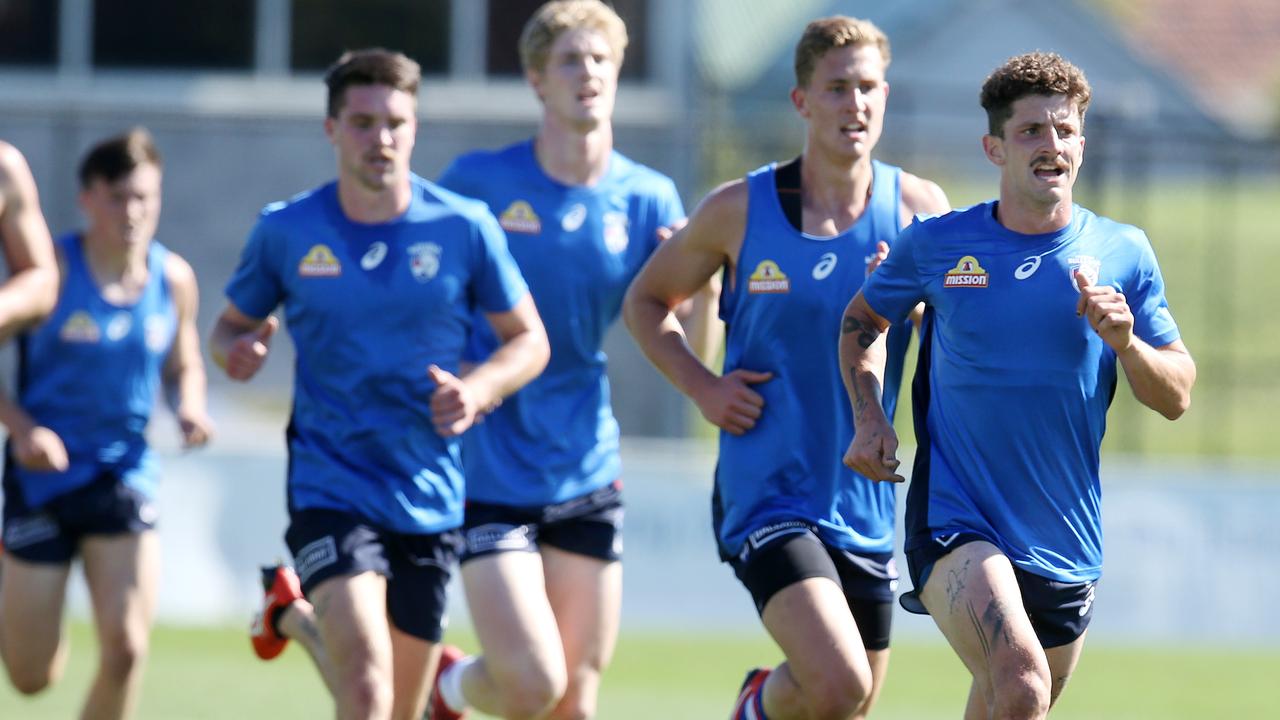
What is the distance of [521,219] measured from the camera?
7.55 meters

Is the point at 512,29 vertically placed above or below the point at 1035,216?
below

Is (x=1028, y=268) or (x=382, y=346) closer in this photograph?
(x=1028, y=268)

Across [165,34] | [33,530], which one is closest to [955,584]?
[33,530]

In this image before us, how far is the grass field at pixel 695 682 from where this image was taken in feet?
33.0

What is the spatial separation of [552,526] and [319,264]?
56.2 inches

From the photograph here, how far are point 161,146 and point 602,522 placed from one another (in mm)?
11906

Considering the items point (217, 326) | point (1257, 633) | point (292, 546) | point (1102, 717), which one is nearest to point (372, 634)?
point (292, 546)

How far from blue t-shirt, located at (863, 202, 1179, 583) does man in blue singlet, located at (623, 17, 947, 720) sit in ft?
2.27

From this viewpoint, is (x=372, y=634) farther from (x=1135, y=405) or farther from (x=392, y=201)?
(x=1135, y=405)

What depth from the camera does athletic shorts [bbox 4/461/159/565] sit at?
815cm

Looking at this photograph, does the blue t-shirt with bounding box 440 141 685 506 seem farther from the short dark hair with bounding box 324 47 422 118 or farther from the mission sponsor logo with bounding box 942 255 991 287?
the mission sponsor logo with bounding box 942 255 991 287

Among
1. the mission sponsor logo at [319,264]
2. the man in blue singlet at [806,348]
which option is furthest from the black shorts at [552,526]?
the mission sponsor logo at [319,264]

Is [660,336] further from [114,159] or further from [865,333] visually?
[114,159]

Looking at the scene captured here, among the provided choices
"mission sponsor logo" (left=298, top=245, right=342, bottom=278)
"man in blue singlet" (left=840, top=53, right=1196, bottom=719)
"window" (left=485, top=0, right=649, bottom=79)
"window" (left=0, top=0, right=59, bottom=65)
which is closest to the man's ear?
"man in blue singlet" (left=840, top=53, right=1196, bottom=719)
